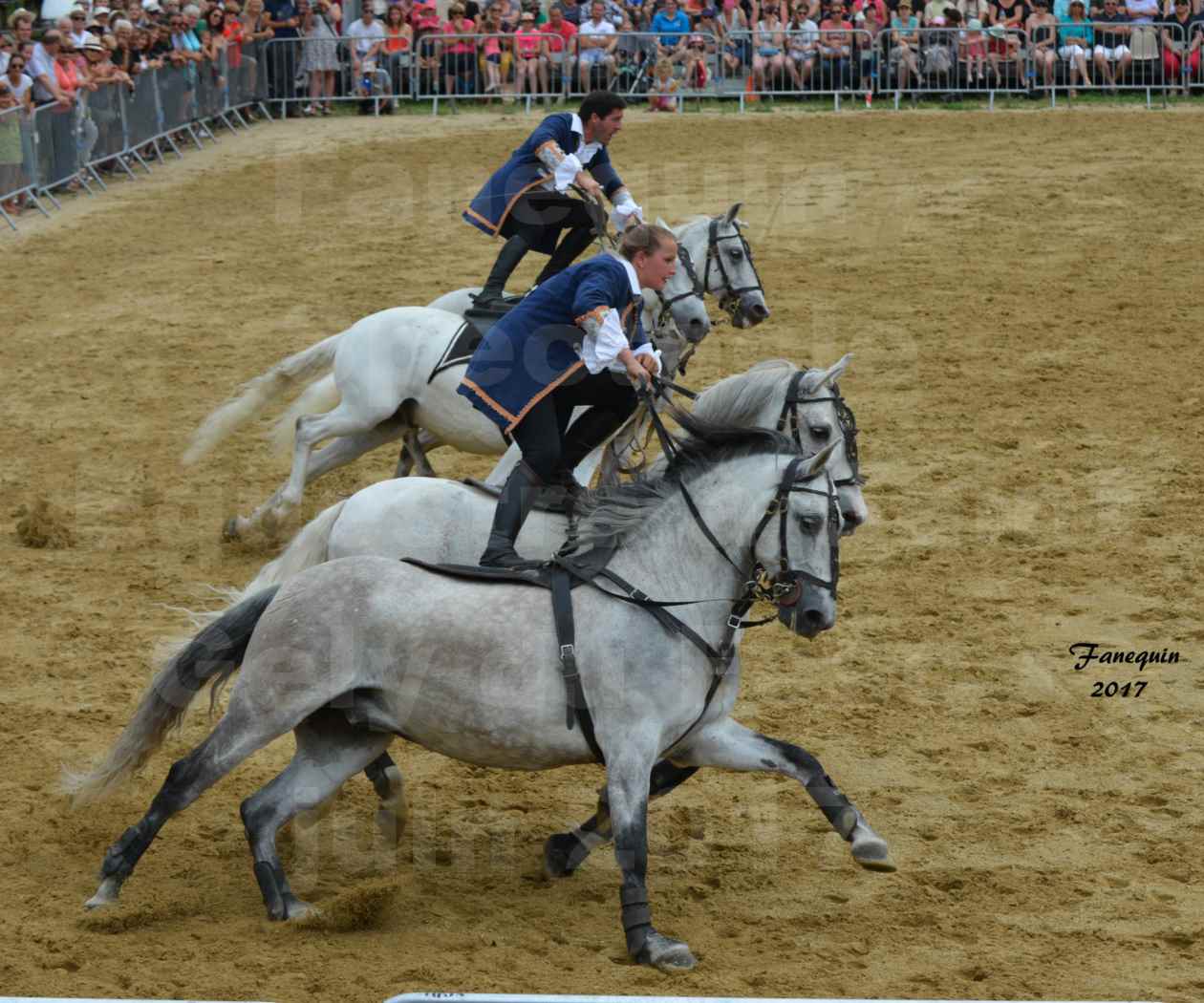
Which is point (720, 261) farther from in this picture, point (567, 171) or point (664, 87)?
point (664, 87)

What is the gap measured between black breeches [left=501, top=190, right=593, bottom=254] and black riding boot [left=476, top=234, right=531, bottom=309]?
2.1 inches

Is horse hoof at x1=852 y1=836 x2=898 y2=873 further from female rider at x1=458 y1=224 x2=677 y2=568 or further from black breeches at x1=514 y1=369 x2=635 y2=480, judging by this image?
black breeches at x1=514 y1=369 x2=635 y2=480

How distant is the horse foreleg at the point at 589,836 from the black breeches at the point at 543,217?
462cm

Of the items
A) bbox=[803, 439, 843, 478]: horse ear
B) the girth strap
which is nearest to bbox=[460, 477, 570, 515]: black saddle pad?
the girth strap

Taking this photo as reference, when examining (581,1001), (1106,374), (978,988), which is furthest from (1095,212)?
(581,1001)

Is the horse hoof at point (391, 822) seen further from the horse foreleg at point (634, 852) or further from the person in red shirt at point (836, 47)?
the person in red shirt at point (836, 47)

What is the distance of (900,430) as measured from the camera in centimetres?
1336

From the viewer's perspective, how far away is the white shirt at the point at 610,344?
7051mm

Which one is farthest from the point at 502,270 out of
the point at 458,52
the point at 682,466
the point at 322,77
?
the point at 322,77

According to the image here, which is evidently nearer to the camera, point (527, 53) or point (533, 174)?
point (533, 174)

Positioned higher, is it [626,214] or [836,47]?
[836,47]

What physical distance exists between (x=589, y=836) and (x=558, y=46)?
18437 mm

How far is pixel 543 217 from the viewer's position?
35.4 ft

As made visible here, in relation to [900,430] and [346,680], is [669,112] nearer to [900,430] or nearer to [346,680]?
[900,430]
